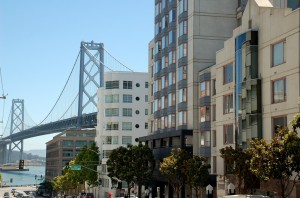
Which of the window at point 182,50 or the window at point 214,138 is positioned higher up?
the window at point 182,50

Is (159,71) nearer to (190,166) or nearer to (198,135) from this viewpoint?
(198,135)

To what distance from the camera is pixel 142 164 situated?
72.6 m

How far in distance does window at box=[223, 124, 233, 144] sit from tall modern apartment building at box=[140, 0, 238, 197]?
774 centimetres

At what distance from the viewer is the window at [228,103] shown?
2006 inches

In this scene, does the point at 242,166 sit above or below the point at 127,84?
below

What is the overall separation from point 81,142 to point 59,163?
1286cm

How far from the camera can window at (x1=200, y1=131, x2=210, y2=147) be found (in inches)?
2387

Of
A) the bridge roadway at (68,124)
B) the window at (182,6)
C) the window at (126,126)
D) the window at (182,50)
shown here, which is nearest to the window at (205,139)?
the window at (182,50)

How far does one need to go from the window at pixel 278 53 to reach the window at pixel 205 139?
20149 mm

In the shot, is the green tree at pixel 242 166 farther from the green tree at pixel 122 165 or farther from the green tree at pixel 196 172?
the green tree at pixel 122 165

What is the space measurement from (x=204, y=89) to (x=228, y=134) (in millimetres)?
11010

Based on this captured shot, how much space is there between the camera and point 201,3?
64562mm

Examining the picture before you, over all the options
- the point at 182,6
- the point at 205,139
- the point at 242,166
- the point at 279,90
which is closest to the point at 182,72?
the point at 182,6

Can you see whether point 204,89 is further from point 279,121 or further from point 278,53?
point 279,121
